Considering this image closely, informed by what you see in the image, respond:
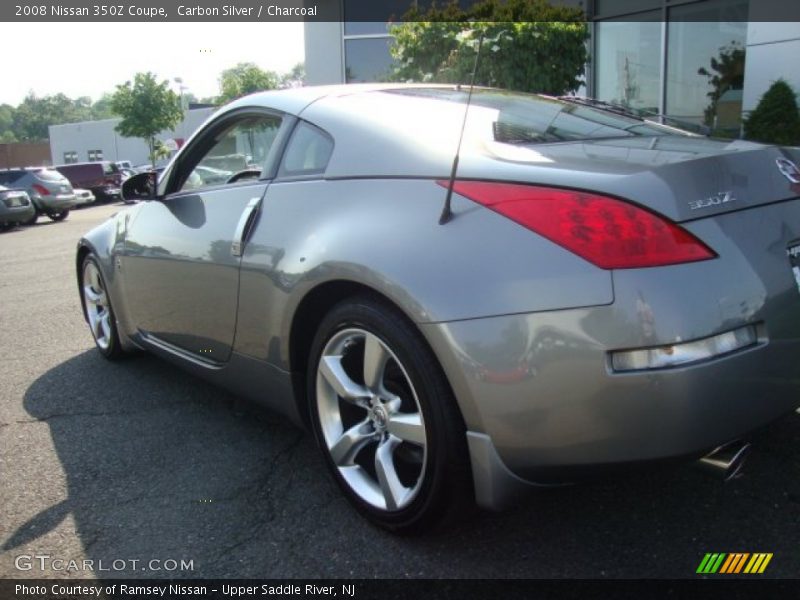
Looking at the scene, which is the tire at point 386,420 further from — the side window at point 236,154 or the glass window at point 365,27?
the glass window at point 365,27

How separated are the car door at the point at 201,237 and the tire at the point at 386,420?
2.10 feet

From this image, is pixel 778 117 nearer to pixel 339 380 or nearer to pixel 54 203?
pixel 339 380

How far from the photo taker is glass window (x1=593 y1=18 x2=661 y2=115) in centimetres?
1134

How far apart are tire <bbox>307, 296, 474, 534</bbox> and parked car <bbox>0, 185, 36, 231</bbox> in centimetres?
1796

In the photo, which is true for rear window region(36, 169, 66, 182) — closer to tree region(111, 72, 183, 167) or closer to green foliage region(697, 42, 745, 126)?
green foliage region(697, 42, 745, 126)

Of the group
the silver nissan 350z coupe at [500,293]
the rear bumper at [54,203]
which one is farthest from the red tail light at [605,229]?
the rear bumper at [54,203]

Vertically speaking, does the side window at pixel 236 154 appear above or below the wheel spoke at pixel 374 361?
above

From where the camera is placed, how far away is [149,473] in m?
3.11

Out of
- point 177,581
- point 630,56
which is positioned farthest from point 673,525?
point 630,56

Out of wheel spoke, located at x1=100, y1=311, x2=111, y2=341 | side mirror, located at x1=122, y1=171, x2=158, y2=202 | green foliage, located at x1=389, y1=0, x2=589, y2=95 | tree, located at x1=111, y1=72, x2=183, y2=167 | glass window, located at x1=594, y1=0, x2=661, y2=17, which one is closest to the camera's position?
side mirror, located at x1=122, y1=171, x2=158, y2=202

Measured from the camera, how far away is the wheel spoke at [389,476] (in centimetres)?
242

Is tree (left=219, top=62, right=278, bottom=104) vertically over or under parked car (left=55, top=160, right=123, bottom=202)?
over

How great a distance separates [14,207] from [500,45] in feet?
47.6

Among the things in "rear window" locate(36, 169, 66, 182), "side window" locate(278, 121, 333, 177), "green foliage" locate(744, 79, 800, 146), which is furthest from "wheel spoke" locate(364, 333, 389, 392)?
"rear window" locate(36, 169, 66, 182)
